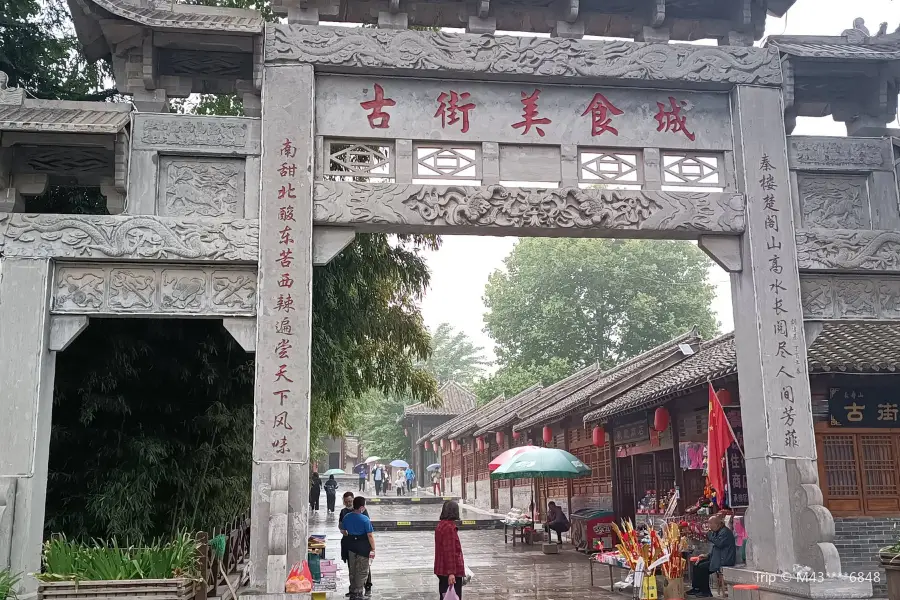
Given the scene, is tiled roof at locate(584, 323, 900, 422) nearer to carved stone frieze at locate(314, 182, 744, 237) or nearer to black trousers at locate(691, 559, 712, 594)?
black trousers at locate(691, 559, 712, 594)

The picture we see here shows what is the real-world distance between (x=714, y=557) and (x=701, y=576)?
54 cm

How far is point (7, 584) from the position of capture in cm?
491

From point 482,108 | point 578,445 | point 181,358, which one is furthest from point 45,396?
point 578,445

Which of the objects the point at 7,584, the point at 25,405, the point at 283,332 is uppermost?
the point at 283,332

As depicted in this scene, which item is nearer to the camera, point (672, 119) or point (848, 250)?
point (848, 250)

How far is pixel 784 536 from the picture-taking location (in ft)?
20.4

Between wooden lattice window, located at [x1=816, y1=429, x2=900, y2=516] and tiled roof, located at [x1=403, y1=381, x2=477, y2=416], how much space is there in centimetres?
2984

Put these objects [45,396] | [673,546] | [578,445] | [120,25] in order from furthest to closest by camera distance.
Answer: [578,445] < [673,546] < [120,25] < [45,396]

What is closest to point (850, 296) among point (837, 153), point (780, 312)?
point (780, 312)

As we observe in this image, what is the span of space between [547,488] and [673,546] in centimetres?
1177

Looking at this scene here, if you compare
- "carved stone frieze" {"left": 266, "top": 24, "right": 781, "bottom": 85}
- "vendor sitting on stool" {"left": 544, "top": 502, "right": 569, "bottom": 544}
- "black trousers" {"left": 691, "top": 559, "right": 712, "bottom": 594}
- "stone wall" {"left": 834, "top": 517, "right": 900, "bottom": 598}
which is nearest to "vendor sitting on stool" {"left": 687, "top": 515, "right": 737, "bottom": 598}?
"black trousers" {"left": 691, "top": 559, "right": 712, "bottom": 594}

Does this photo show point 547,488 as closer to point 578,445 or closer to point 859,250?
point 578,445

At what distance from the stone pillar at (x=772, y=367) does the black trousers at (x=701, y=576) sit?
227 centimetres

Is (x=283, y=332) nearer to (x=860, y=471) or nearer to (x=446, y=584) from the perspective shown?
(x=446, y=584)
